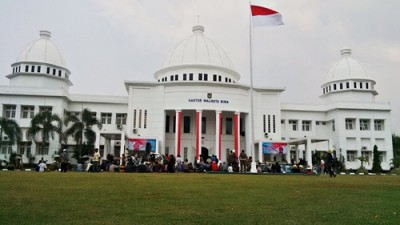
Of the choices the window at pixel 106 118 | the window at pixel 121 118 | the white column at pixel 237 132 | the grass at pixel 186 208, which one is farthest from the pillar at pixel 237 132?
the grass at pixel 186 208

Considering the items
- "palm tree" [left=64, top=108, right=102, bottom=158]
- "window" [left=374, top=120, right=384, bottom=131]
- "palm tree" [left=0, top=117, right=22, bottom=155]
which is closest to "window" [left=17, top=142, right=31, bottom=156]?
"palm tree" [left=0, top=117, right=22, bottom=155]

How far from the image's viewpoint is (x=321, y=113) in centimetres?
5403

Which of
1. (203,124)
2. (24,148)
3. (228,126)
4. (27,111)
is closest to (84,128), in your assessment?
(24,148)

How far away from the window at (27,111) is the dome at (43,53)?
7.72m

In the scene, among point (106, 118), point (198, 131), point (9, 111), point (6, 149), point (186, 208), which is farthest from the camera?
point (106, 118)

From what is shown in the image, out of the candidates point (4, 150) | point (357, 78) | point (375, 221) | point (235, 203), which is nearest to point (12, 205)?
point (235, 203)

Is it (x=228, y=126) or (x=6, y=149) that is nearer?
(x=6, y=149)

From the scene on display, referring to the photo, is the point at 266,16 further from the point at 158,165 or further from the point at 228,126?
the point at 228,126

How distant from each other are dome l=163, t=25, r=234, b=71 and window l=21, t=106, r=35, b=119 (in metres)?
17.3

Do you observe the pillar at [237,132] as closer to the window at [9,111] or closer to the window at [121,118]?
the window at [121,118]

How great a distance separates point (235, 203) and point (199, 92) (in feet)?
116

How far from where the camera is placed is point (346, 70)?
5775cm

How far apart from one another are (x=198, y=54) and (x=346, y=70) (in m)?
24.8

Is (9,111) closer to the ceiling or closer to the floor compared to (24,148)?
closer to the ceiling
